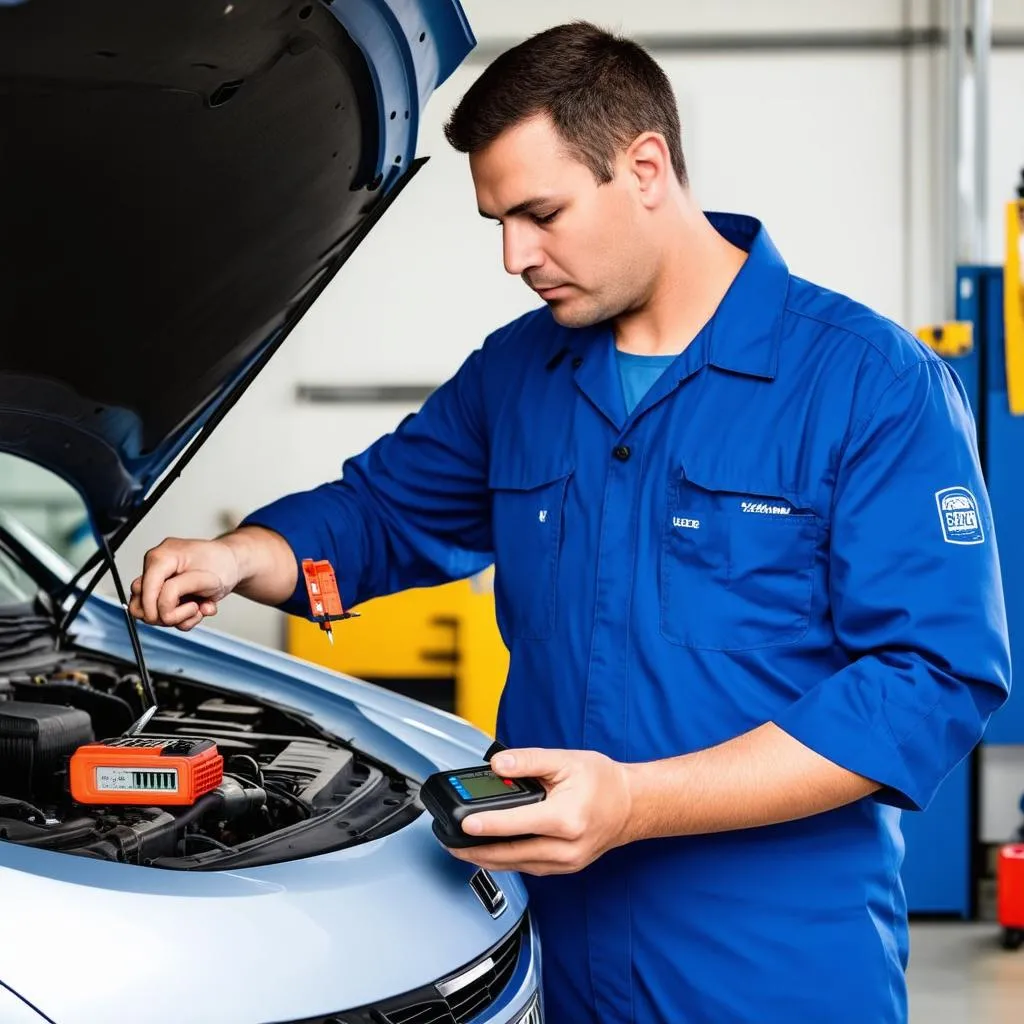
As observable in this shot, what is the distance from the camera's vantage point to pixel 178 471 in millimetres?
1779

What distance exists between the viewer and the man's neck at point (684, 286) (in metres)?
1.50

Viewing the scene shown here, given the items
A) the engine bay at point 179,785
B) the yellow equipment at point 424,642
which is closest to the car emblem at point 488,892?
the engine bay at point 179,785

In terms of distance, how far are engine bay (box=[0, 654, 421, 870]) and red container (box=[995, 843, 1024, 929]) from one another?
246 cm

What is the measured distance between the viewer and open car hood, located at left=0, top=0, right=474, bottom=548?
1208 millimetres

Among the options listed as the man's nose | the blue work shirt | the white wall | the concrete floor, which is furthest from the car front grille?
the white wall

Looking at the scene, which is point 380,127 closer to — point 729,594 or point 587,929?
point 729,594

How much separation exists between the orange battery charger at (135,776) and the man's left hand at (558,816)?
0.42m

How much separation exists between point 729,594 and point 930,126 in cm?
357

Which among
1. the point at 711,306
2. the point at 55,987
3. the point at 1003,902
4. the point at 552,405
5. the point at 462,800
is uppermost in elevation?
the point at 711,306

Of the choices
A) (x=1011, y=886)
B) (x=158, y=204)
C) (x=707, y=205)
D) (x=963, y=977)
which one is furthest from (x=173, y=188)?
(x=707, y=205)

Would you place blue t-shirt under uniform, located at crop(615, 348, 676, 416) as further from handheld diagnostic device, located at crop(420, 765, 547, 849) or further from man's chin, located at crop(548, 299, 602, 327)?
handheld diagnostic device, located at crop(420, 765, 547, 849)

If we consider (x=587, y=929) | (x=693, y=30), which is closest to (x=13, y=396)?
(x=587, y=929)

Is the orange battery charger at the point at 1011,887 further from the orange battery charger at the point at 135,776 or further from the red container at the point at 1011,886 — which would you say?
the orange battery charger at the point at 135,776

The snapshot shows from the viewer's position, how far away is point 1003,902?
3643 millimetres
